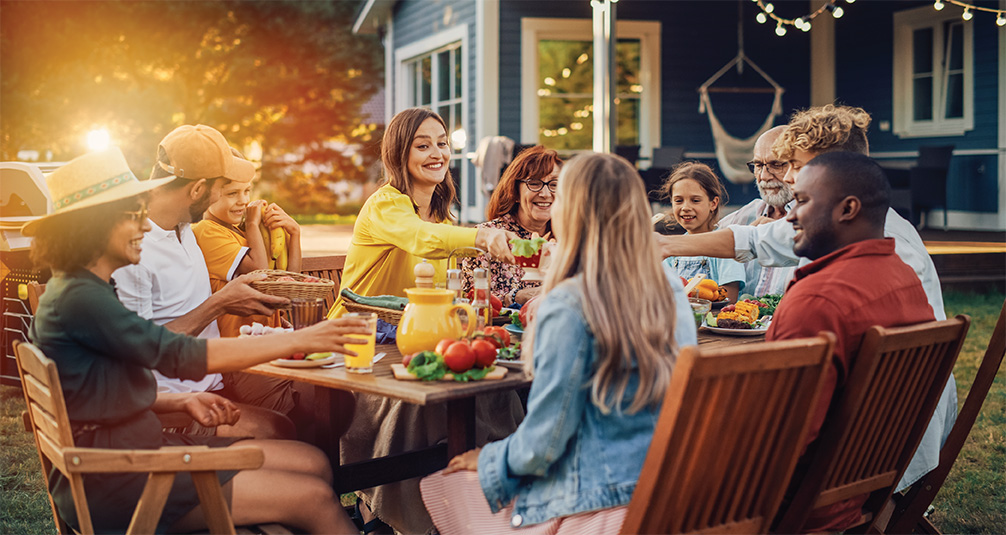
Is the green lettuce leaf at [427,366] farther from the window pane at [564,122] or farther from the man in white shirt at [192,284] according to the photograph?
the window pane at [564,122]

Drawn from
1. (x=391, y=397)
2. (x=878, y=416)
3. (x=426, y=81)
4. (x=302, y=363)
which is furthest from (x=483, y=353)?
(x=426, y=81)

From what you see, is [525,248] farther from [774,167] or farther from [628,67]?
[628,67]

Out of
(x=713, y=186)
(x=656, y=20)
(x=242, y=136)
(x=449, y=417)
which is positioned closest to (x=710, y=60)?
(x=656, y=20)

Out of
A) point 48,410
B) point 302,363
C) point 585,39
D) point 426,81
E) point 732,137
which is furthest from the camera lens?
point 426,81

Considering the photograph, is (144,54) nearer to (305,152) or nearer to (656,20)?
(305,152)

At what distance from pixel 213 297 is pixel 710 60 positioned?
11613 millimetres

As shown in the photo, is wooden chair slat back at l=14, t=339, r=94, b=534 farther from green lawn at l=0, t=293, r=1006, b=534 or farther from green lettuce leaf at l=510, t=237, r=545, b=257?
green lawn at l=0, t=293, r=1006, b=534

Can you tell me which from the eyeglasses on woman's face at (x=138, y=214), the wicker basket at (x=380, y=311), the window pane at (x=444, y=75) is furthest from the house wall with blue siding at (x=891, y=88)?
the eyeglasses on woman's face at (x=138, y=214)

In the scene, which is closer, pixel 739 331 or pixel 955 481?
pixel 739 331

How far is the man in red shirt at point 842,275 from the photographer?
7.52 feet

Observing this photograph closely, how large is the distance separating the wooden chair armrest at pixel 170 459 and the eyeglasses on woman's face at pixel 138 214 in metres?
0.61

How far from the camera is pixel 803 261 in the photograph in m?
3.58

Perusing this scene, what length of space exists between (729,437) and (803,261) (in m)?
→ 1.80

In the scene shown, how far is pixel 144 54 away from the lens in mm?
23516
